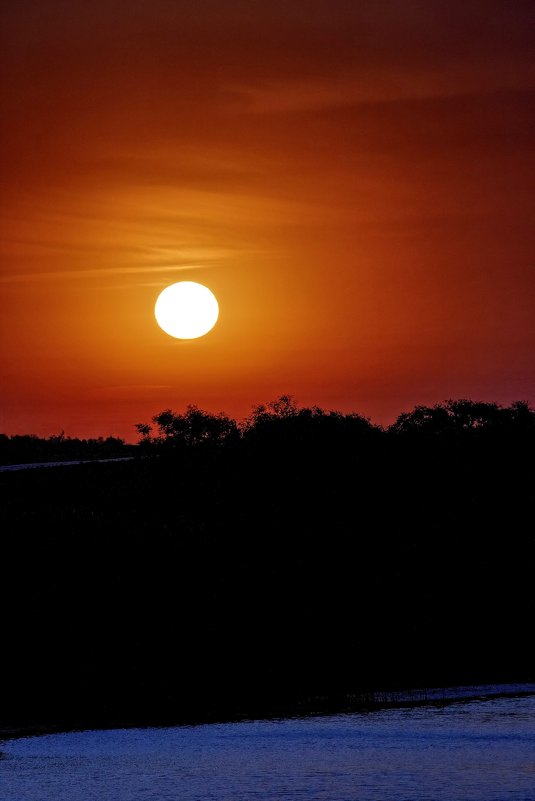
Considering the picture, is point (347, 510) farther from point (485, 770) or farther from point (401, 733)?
point (485, 770)

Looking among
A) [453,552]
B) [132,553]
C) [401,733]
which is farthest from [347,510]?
[401,733]

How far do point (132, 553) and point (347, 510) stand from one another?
9.61 metres

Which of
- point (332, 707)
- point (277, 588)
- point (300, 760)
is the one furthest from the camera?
point (277, 588)

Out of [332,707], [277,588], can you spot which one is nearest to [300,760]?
[332,707]

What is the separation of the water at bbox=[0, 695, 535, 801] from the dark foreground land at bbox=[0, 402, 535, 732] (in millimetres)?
3048

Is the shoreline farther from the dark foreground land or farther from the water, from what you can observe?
the water

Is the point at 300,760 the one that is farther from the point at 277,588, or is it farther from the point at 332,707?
the point at 277,588

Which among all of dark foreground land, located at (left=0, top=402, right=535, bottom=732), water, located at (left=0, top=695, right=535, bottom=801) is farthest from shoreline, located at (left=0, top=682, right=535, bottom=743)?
water, located at (left=0, top=695, right=535, bottom=801)

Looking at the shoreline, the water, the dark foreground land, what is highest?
the dark foreground land

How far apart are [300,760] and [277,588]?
60.6 feet

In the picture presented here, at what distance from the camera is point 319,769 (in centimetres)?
1620

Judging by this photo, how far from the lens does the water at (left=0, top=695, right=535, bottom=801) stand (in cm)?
1488

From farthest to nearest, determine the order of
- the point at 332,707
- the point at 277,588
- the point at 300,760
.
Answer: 1. the point at 277,588
2. the point at 332,707
3. the point at 300,760

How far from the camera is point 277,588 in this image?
35.4m
